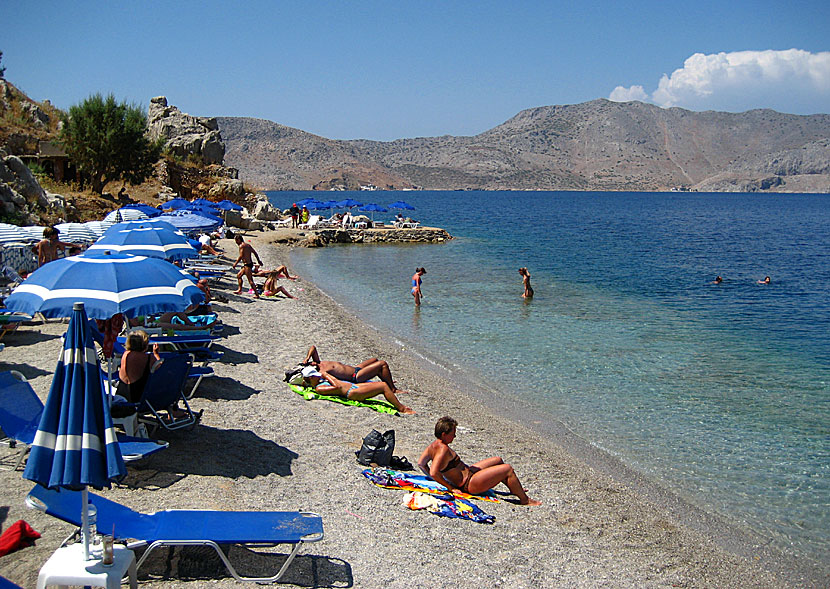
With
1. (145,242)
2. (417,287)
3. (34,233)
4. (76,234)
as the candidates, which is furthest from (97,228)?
(417,287)

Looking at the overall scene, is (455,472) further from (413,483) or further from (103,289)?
(103,289)

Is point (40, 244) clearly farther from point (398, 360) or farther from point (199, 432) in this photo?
point (199, 432)

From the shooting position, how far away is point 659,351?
14.9 metres

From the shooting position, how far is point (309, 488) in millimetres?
6277

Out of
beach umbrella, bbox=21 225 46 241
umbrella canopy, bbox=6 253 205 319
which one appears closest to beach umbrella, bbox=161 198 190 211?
beach umbrella, bbox=21 225 46 241

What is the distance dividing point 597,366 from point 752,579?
7265mm

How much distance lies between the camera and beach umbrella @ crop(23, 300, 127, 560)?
3828 mm

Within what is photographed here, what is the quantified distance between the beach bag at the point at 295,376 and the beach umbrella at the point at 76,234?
8786mm

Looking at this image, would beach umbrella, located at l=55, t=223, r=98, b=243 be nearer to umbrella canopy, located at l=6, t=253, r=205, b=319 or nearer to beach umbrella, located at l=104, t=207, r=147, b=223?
beach umbrella, located at l=104, t=207, r=147, b=223

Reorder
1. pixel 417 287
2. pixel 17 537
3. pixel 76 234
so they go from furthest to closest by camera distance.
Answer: pixel 417 287, pixel 76 234, pixel 17 537

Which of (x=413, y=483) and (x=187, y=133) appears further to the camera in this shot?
(x=187, y=133)

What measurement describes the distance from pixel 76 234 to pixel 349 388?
32.9ft

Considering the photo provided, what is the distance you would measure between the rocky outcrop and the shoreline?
40.2 m

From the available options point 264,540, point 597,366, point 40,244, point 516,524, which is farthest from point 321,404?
point 40,244
